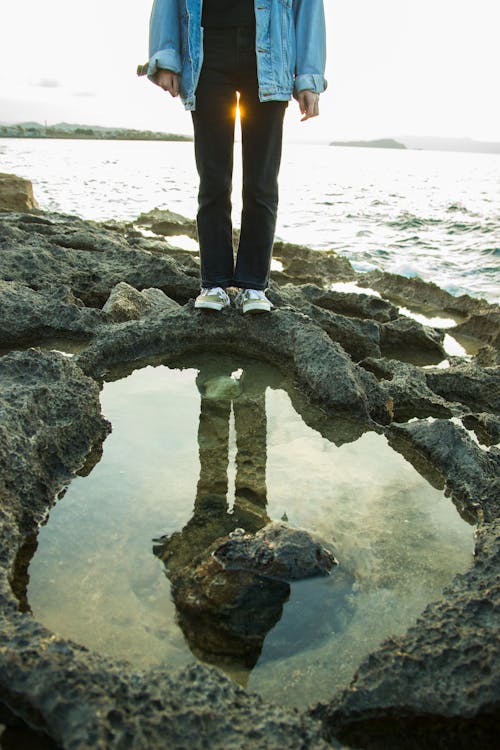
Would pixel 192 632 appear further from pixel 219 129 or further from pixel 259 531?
pixel 219 129

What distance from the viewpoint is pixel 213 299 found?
3.49 metres

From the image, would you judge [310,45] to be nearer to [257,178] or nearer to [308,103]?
[308,103]

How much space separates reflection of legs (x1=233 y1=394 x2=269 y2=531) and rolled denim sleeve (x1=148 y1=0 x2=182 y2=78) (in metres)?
1.86

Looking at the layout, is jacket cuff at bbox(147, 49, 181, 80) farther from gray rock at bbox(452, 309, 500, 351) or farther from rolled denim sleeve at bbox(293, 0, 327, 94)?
gray rock at bbox(452, 309, 500, 351)

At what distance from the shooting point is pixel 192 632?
163cm

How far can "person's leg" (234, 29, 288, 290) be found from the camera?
126 inches

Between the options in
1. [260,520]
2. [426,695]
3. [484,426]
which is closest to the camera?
[426,695]

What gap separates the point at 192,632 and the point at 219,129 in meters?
2.64

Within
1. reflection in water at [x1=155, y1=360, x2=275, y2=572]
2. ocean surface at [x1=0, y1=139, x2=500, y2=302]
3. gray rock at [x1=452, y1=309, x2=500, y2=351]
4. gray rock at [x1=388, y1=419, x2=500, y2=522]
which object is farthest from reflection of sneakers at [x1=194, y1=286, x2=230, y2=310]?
ocean surface at [x1=0, y1=139, x2=500, y2=302]

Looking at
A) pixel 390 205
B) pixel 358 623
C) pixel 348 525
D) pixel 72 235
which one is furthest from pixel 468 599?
pixel 390 205

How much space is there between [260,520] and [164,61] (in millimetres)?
2487

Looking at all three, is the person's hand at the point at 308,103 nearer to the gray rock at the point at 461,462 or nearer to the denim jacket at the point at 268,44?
the denim jacket at the point at 268,44

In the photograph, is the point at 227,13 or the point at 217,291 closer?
the point at 227,13

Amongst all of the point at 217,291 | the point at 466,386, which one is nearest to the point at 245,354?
the point at 217,291
